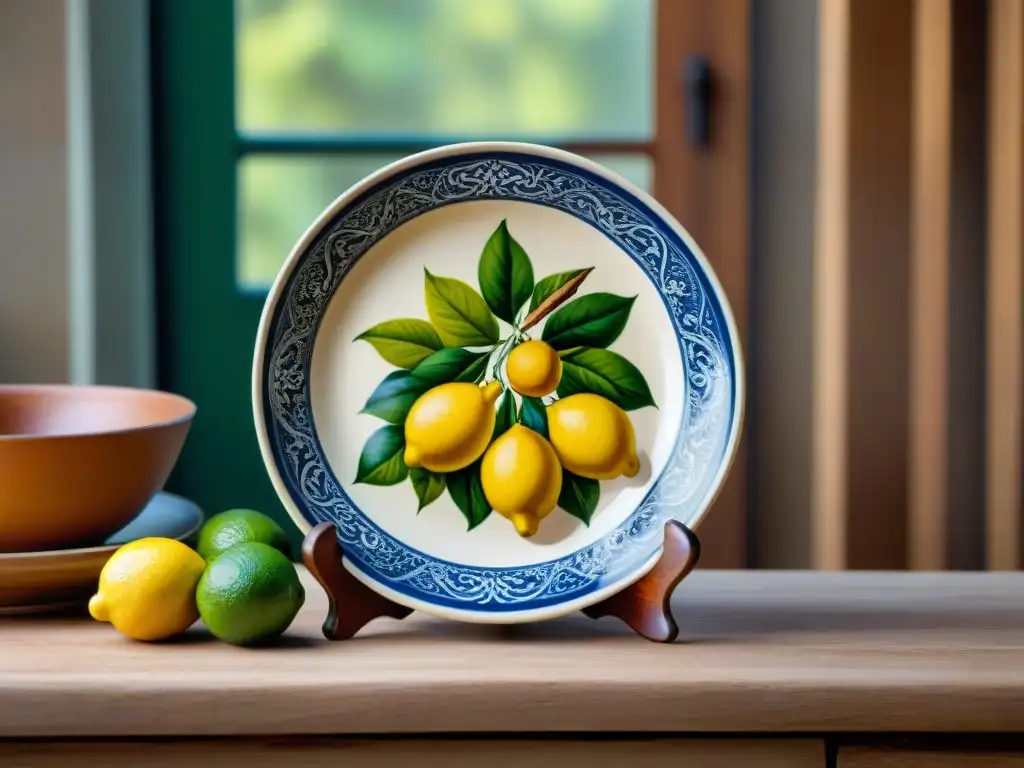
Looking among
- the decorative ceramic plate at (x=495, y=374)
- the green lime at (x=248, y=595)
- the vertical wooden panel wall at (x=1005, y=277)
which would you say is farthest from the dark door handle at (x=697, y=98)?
the green lime at (x=248, y=595)

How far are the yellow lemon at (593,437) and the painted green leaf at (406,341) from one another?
110mm

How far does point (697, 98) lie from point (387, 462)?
3.07ft

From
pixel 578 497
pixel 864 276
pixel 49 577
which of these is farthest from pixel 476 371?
pixel 864 276

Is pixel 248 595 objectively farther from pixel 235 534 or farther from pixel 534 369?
pixel 534 369

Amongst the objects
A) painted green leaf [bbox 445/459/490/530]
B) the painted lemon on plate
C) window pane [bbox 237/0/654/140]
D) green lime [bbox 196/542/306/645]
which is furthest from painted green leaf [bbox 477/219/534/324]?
window pane [bbox 237/0/654/140]

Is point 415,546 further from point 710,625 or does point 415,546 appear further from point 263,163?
point 263,163

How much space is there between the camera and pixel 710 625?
2.68 ft

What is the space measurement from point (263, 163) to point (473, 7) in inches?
15.4

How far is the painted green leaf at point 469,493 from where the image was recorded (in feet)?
2.67

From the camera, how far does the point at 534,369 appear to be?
0.80 meters

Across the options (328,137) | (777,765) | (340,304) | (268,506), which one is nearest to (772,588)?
(777,765)

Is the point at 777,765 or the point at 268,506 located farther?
the point at 268,506

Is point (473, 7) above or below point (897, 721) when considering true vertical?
above

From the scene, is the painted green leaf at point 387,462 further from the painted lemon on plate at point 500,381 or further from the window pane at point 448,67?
the window pane at point 448,67
